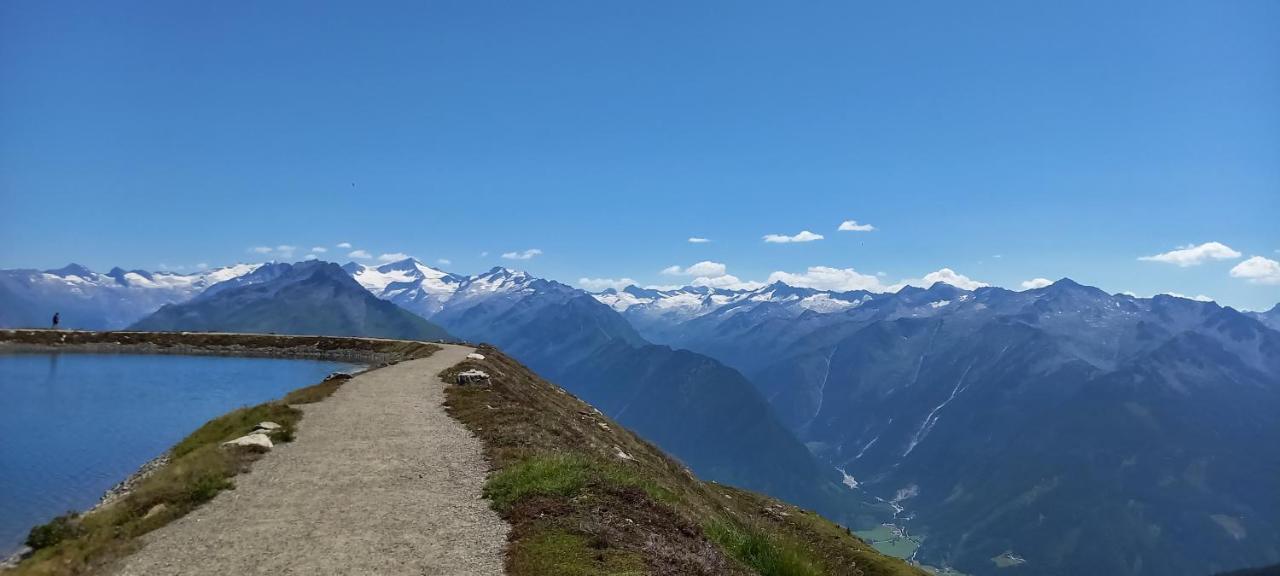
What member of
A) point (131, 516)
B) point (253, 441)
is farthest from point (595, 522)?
point (253, 441)

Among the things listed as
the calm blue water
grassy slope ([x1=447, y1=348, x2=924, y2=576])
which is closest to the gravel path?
grassy slope ([x1=447, y1=348, x2=924, y2=576])

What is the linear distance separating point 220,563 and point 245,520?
3362mm

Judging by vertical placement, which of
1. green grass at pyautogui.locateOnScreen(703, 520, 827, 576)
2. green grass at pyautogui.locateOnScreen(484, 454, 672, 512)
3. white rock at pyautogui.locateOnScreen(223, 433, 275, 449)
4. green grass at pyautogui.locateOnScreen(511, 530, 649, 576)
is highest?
white rock at pyautogui.locateOnScreen(223, 433, 275, 449)

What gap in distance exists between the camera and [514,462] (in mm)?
26016

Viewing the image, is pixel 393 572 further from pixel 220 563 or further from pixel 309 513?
pixel 309 513

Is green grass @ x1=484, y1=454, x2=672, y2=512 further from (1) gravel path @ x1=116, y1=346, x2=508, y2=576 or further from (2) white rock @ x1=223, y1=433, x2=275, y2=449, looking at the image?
(2) white rock @ x1=223, y1=433, x2=275, y2=449

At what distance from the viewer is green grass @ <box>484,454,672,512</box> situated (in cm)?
2152

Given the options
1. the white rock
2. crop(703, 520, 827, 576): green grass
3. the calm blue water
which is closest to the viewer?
crop(703, 520, 827, 576): green grass

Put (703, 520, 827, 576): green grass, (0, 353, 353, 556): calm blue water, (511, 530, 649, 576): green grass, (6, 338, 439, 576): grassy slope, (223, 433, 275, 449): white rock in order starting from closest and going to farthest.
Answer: (511, 530, 649, 576): green grass → (6, 338, 439, 576): grassy slope → (703, 520, 827, 576): green grass → (223, 433, 275, 449): white rock → (0, 353, 353, 556): calm blue water

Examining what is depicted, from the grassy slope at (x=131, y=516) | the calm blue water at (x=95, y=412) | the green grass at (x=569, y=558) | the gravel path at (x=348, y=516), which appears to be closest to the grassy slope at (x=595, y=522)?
the green grass at (x=569, y=558)

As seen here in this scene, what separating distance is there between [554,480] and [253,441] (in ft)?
50.2

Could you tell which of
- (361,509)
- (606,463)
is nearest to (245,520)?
(361,509)

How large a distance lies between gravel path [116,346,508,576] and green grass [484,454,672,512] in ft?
2.57

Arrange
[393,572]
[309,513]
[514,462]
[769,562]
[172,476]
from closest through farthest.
A: [393,572]
[769,562]
[309,513]
[172,476]
[514,462]
